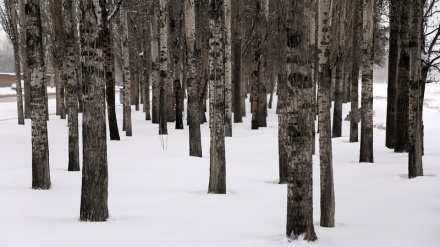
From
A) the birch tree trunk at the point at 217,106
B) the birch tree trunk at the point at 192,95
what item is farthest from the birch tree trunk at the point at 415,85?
the birch tree trunk at the point at 192,95

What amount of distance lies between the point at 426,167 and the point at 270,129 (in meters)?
10.9

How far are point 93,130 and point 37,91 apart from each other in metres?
2.31

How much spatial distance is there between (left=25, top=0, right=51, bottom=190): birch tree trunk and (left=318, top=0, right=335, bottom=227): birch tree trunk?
4691 millimetres

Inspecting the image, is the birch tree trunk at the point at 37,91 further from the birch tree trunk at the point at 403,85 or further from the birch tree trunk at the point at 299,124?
the birch tree trunk at the point at 403,85

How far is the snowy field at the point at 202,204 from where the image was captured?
222 inches

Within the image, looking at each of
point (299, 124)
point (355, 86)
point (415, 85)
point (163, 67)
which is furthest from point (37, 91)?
point (355, 86)

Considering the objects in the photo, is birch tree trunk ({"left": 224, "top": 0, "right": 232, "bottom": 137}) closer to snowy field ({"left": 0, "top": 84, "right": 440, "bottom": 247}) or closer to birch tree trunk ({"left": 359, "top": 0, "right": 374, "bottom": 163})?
snowy field ({"left": 0, "top": 84, "right": 440, "bottom": 247})

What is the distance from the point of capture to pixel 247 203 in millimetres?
7938

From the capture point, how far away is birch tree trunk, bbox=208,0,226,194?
326 inches

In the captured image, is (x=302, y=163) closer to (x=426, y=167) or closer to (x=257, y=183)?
(x=257, y=183)

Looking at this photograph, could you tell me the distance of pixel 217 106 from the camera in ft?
27.3

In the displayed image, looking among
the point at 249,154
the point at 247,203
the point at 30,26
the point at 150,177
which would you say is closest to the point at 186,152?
the point at 249,154

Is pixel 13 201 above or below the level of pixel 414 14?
below

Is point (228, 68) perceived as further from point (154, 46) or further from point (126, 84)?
point (126, 84)
